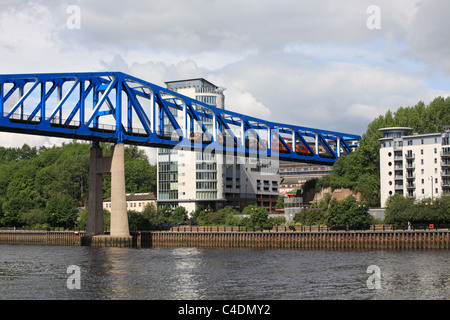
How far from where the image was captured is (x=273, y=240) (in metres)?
97.2

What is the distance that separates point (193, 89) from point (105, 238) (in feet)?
203

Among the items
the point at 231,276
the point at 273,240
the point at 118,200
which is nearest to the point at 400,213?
the point at 273,240

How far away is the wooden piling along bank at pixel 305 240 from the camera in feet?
285

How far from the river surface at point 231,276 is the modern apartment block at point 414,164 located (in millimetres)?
33096

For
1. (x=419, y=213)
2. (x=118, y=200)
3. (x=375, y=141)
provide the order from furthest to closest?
(x=375, y=141)
(x=118, y=200)
(x=419, y=213)

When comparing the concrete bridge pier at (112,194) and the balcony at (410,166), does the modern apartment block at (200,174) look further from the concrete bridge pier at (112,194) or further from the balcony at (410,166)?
the balcony at (410,166)

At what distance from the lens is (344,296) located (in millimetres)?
45156

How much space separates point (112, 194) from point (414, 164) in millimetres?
57114

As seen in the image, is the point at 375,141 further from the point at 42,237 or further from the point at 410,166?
the point at 42,237

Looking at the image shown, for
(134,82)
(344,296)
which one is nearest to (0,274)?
(344,296)

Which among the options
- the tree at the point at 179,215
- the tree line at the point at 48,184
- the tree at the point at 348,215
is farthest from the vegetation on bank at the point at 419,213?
the tree line at the point at 48,184

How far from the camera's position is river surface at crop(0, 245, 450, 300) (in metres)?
46.5
